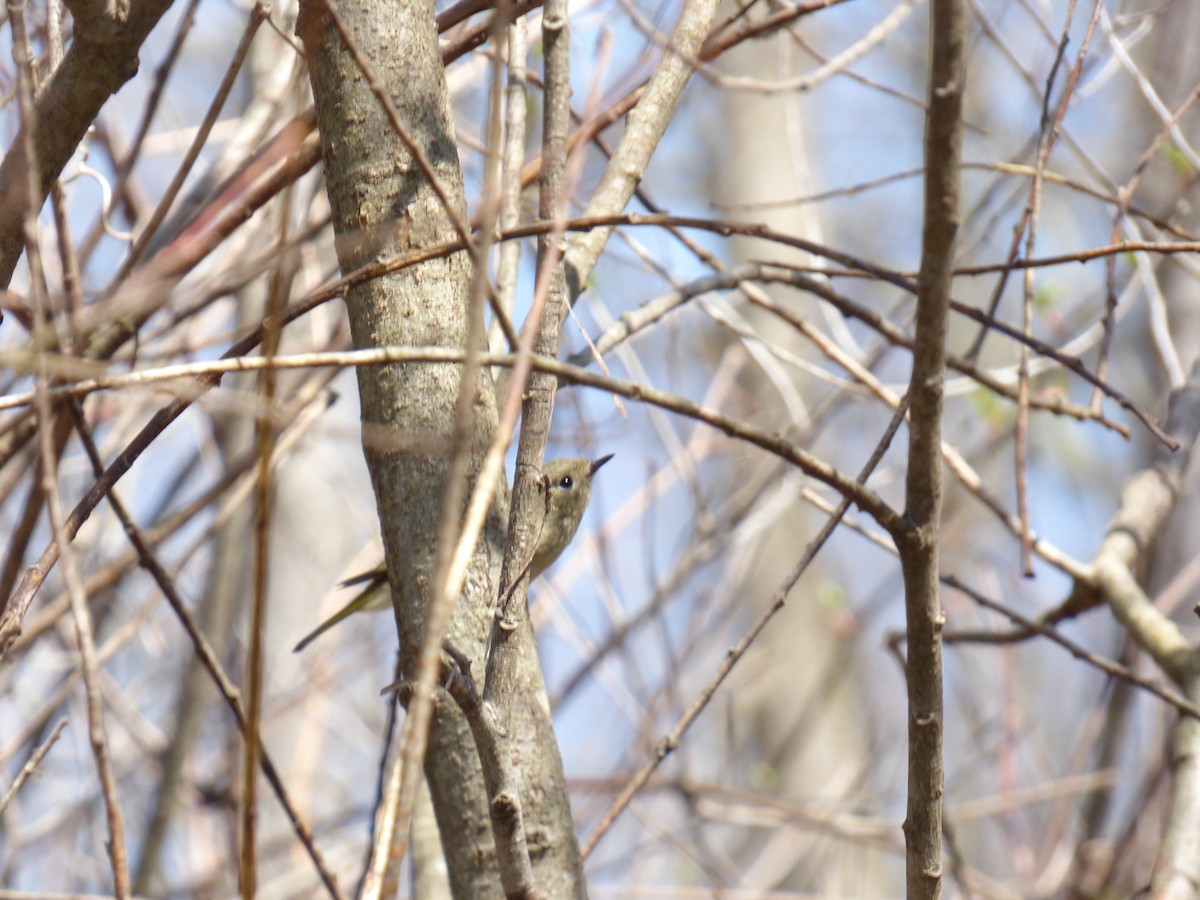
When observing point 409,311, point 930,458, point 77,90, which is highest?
point 77,90

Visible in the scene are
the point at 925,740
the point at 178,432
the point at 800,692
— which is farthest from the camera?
the point at 800,692

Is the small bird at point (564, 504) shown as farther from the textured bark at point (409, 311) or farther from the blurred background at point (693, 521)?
the textured bark at point (409, 311)

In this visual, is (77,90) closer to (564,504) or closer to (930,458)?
(930,458)

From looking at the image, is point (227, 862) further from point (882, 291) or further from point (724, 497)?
point (882, 291)

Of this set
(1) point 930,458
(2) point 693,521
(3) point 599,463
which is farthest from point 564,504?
(1) point 930,458

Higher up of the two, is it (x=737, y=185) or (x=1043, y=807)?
(x=737, y=185)

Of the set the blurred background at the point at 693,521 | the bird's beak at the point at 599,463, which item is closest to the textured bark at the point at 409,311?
the blurred background at the point at 693,521

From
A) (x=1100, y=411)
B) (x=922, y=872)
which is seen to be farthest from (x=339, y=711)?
(x=922, y=872)

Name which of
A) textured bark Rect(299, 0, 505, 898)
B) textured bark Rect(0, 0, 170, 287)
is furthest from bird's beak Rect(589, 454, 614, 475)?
textured bark Rect(0, 0, 170, 287)

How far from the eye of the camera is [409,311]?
161cm

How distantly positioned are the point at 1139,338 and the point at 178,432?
5207mm

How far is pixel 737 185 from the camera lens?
31.3 feet


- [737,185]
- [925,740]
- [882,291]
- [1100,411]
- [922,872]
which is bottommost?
[922,872]

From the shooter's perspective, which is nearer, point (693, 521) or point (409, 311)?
point (409, 311)
